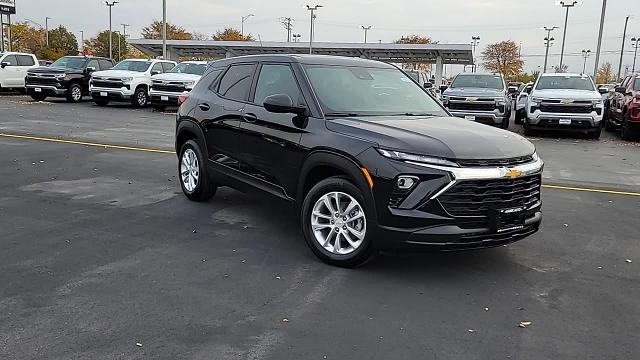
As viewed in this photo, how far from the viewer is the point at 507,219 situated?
4.64 metres

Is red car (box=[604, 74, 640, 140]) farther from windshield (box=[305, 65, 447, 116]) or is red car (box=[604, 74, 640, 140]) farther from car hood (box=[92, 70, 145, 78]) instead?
car hood (box=[92, 70, 145, 78])

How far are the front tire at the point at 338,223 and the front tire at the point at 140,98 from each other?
19.1 meters

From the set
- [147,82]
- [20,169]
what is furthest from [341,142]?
[147,82]

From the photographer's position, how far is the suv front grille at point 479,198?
14.5 ft

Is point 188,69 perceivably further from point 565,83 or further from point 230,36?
point 230,36

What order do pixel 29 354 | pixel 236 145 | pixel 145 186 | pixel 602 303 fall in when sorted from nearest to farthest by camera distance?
pixel 29 354, pixel 602 303, pixel 236 145, pixel 145 186

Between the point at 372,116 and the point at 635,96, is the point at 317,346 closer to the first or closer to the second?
the point at 372,116

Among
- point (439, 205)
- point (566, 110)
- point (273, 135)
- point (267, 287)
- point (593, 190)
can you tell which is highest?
point (566, 110)

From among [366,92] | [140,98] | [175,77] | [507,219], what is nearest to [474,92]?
[175,77]

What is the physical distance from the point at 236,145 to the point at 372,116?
64.4 inches

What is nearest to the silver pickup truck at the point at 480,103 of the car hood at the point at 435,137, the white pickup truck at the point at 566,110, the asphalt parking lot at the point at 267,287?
the white pickup truck at the point at 566,110

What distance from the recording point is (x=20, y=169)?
29.2ft

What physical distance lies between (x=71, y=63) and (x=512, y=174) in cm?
2420

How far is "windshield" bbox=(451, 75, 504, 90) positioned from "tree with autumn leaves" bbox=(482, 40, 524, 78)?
6690 centimetres
